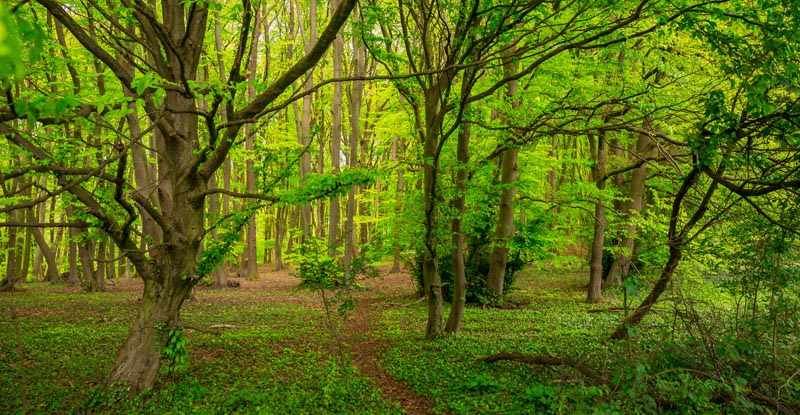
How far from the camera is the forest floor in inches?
237

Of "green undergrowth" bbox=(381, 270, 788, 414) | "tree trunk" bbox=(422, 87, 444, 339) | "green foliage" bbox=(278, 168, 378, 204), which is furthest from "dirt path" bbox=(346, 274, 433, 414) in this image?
"green foliage" bbox=(278, 168, 378, 204)

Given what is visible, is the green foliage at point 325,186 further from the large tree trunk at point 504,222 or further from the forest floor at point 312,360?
the large tree trunk at point 504,222

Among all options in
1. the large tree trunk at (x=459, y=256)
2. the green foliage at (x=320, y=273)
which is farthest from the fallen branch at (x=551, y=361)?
the green foliage at (x=320, y=273)

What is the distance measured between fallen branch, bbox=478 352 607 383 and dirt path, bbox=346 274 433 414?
1.43 metres

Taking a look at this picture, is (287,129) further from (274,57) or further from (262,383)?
(262,383)

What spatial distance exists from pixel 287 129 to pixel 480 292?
17.2m

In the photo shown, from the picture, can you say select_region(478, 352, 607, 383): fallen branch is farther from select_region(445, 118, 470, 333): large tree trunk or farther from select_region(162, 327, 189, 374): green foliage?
select_region(162, 327, 189, 374): green foliage

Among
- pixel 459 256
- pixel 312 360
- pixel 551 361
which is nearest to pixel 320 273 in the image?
pixel 312 360

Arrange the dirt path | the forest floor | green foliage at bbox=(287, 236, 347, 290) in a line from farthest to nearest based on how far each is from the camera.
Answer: green foliage at bbox=(287, 236, 347, 290) < the dirt path < the forest floor

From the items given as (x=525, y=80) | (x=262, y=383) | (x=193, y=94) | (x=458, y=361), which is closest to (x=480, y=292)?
(x=525, y=80)

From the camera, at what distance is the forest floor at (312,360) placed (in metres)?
6.02

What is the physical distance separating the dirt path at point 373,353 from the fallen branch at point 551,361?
1428mm

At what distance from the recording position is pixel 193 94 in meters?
4.93

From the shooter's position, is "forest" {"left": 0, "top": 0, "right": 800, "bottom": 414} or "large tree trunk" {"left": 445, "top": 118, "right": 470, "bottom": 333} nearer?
"forest" {"left": 0, "top": 0, "right": 800, "bottom": 414}
